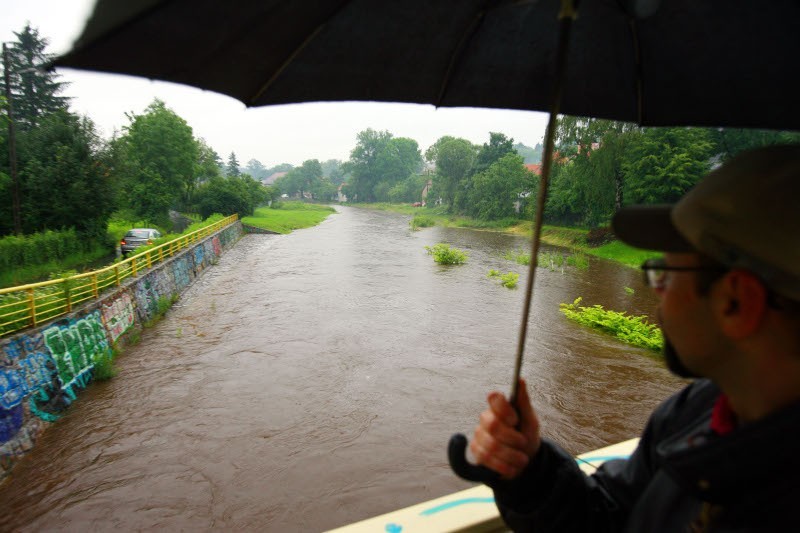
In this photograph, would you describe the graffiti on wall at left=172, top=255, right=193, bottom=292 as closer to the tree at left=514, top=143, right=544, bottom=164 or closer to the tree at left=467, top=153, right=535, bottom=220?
the tree at left=467, top=153, right=535, bottom=220

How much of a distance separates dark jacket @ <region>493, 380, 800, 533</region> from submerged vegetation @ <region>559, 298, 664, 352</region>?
9.67 meters

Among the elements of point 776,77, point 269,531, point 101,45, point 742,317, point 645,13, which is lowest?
point 269,531

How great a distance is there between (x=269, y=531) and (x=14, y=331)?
A: 4.19m

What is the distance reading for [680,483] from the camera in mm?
843

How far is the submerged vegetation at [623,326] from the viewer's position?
32.1 ft

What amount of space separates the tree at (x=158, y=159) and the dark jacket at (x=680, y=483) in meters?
32.9

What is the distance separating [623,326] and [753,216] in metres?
11.1

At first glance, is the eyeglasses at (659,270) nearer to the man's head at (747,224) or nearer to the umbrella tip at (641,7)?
the man's head at (747,224)

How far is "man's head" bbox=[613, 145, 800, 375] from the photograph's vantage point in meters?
0.73

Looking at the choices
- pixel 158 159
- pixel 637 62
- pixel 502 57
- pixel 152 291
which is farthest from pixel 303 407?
pixel 158 159

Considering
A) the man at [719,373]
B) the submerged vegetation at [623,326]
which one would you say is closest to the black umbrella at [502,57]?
the man at [719,373]

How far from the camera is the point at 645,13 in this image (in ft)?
4.61

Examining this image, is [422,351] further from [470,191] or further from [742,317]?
[470,191]

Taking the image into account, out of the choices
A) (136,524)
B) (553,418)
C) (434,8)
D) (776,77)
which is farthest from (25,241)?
(776,77)
